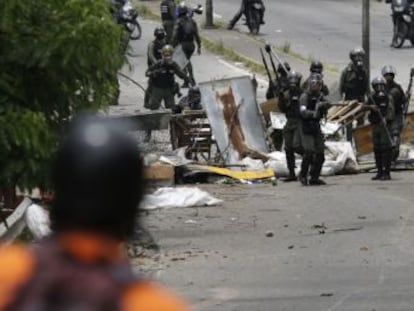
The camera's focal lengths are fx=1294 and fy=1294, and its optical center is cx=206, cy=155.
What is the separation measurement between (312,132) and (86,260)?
604 inches

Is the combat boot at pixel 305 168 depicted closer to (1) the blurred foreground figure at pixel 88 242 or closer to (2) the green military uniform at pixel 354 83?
(2) the green military uniform at pixel 354 83

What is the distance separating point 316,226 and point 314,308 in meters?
4.40

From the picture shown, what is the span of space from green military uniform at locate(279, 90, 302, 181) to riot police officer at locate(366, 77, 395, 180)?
1.04 meters

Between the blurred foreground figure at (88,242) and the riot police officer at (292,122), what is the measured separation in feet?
50.5

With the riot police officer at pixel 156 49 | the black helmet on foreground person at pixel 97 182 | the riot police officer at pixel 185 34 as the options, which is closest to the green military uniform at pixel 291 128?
the riot police officer at pixel 156 49

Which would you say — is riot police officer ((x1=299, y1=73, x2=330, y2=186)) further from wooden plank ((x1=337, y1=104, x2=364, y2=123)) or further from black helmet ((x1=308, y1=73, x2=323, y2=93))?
wooden plank ((x1=337, y1=104, x2=364, y2=123))

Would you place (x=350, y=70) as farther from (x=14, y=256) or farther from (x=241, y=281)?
(x=14, y=256)

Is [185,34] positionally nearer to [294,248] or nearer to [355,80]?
[355,80]

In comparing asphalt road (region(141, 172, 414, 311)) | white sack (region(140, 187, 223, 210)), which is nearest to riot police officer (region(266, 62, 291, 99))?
asphalt road (region(141, 172, 414, 311))

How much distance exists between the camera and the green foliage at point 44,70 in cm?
752

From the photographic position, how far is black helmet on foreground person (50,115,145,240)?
Result: 2.25 metres

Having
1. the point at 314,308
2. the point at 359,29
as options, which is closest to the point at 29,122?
the point at 314,308

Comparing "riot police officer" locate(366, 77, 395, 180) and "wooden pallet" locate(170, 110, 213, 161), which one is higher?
"riot police officer" locate(366, 77, 395, 180)

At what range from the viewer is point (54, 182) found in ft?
7.60
